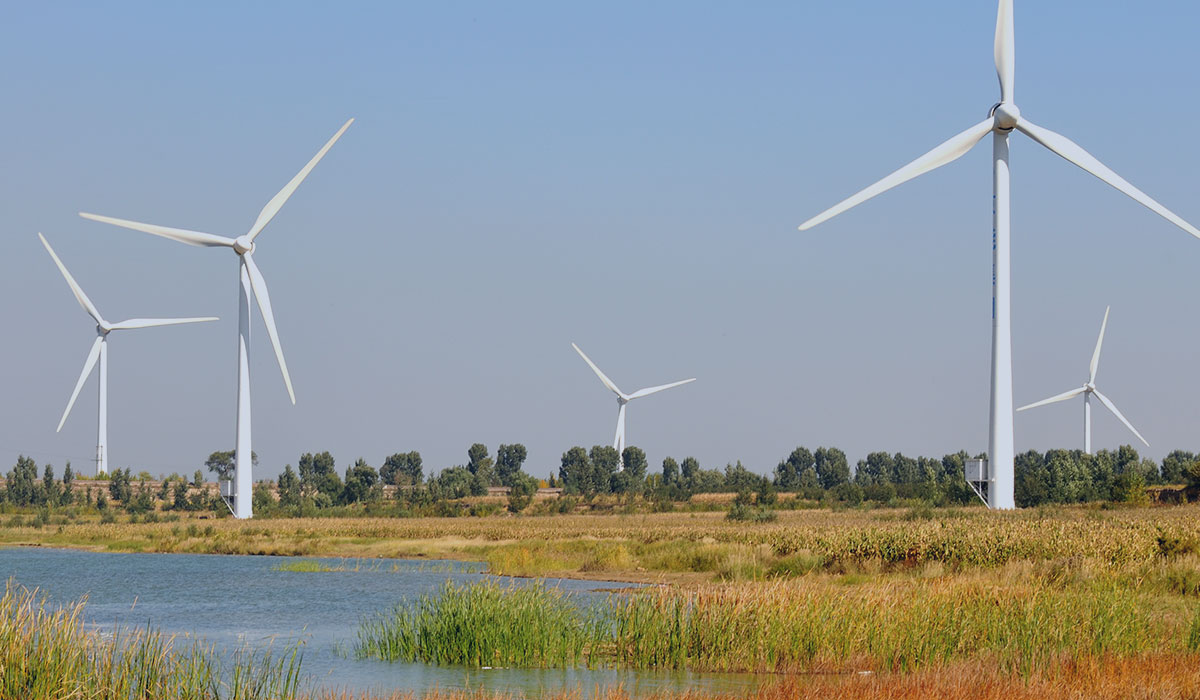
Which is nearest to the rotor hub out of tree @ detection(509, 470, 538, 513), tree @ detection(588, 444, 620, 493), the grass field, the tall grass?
the grass field

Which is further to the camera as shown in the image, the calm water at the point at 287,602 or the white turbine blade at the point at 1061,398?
the white turbine blade at the point at 1061,398

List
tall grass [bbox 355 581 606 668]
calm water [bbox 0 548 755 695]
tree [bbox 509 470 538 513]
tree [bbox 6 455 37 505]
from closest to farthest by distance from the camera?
calm water [bbox 0 548 755 695], tall grass [bbox 355 581 606 668], tree [bbox 509 470 538 513], tree [bbox 6 455 37 505]

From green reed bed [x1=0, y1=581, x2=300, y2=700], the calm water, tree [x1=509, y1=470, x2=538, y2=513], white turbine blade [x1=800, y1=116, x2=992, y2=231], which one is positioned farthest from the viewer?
tree [x1=509, y1=470, x2=538, y2=513]

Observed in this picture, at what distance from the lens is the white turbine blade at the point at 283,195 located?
79062 millimetres

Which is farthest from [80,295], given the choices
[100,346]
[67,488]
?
[67,488]

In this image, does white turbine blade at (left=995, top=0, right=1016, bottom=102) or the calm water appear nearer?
the calm water

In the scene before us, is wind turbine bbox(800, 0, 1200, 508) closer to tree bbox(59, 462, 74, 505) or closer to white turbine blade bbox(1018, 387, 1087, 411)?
white turbine blade bbox(1018, 387, 1087, 411)

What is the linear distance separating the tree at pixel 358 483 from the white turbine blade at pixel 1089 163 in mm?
106016

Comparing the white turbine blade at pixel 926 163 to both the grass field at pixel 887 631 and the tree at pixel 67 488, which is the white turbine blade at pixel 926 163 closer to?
the grass field at pixel 887 631

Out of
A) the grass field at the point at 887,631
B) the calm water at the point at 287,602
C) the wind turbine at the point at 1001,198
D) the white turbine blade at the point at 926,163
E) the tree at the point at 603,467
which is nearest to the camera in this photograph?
the grass field at the point at 887,631

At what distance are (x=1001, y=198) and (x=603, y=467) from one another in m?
123

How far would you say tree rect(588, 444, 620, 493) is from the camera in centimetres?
16373

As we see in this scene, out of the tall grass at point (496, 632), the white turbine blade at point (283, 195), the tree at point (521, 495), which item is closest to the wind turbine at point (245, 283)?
the white turbine blade at point (283, 195)

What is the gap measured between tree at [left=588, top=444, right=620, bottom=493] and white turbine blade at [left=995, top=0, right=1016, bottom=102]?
9113 centimetres
